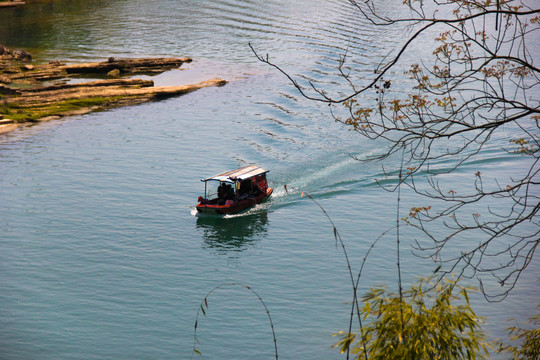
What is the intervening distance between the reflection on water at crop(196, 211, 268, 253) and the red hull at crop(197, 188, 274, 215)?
407 mm

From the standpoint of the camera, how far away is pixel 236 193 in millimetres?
33125

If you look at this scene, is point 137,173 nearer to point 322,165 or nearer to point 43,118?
point 322,165

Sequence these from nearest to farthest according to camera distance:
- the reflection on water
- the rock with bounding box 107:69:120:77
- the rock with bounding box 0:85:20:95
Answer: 1. the reflection on water
2. the rock with bounding box 0:85:20:95
3. the rock with bounding box 107:69:120:77

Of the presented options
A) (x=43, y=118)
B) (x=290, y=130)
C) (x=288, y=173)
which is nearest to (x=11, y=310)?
(x=288, y=173)

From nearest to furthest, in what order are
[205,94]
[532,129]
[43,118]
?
[532,129], [43,118], [205,94]

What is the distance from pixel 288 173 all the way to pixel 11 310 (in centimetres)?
1898

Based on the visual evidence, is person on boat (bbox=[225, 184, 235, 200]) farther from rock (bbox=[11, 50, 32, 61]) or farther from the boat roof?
rock (bbox=[11, 50, 32, 61])

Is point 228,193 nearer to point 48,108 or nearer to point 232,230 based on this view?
point 232,230

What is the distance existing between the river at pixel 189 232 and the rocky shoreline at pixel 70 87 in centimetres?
197

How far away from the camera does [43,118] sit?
49.0m

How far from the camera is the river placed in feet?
73.6

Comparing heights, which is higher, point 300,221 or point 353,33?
point 353,33

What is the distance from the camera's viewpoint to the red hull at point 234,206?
32125 millimetres

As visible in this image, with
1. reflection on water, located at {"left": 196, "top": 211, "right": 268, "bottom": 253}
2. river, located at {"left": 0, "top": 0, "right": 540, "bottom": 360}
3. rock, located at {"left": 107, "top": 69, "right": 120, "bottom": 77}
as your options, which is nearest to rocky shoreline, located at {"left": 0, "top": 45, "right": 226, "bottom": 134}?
rock, located at {"left": 107, "top": 69, "right": 120, "bottom": 77}
